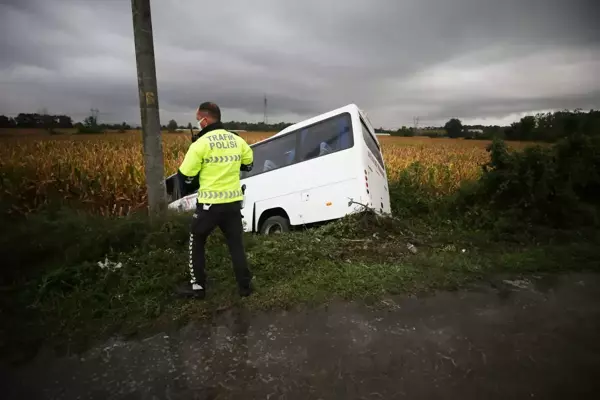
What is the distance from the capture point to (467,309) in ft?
11.0

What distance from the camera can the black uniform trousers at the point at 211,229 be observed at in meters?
3.49

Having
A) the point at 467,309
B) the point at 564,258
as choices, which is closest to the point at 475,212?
the point at 564,258

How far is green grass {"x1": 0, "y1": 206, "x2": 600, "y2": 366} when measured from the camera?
3.16m

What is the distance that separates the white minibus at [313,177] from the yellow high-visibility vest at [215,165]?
6.94 feet

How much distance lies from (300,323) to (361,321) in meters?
0.54

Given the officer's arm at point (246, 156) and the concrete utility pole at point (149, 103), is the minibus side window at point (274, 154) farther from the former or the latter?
→ the officer's arm at point (246, 156)

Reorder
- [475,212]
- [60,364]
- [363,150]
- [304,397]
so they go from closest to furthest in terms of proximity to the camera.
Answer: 1. [304,397]
2. [60,364]
3. [363,150]
4. [475,212]

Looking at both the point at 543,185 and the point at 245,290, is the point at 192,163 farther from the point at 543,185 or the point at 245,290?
the point at 543,185

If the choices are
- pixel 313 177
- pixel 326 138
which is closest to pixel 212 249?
pixel 313 177

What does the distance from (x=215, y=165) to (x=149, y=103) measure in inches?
73.6

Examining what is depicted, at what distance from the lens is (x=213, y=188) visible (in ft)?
11.3

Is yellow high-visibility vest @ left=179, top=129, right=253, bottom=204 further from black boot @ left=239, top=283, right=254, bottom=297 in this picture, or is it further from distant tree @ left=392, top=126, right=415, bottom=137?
distant tree @ left=392, top=126, right=415, bottom=137

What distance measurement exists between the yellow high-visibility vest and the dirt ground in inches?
44.7

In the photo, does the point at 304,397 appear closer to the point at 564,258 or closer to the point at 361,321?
the point at 361,321
